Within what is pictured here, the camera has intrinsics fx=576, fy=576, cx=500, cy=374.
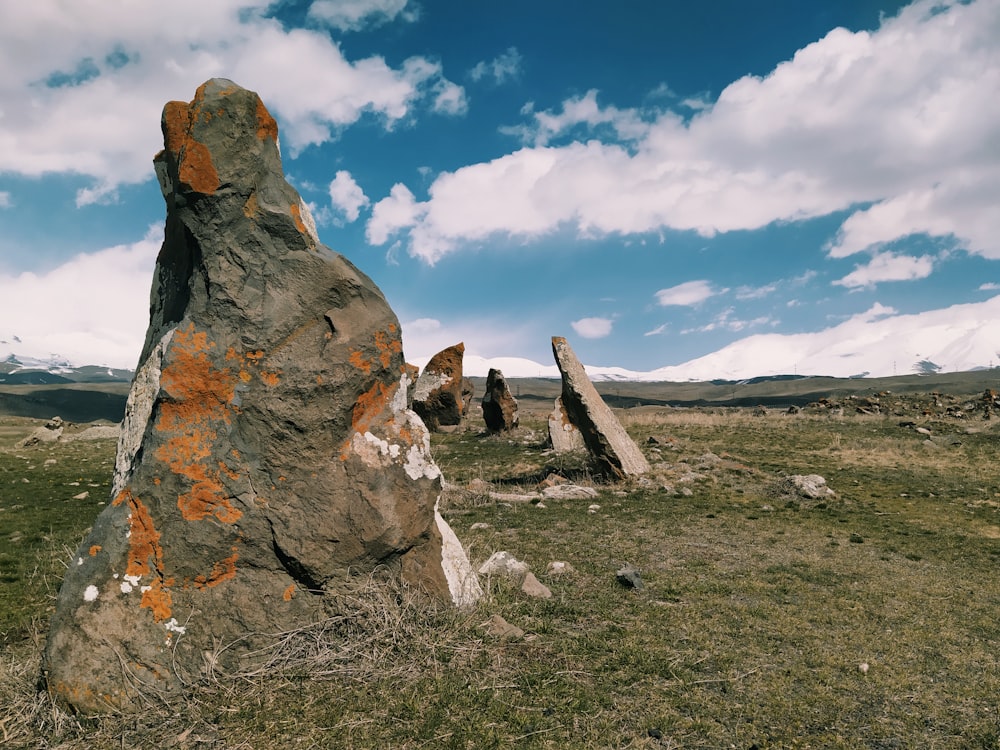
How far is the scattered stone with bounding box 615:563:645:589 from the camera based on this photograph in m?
7.03

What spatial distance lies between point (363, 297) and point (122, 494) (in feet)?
8.46

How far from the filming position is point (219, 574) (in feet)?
15.3

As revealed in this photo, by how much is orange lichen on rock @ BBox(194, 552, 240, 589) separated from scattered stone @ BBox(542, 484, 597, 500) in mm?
8643

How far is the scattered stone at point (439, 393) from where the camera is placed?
91.3 feet

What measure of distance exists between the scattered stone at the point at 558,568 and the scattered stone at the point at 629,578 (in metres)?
0.67

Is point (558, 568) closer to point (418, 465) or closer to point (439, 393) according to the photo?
point (418, 465)

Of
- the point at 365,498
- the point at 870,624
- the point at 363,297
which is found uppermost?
the point at 363,297

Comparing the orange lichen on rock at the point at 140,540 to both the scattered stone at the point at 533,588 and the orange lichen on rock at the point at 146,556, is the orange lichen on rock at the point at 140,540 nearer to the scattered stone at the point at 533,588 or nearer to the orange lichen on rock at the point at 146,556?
the orange lichen on rock at the point at 146,556

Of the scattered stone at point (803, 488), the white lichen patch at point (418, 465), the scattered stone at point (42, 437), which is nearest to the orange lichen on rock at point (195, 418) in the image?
the white lichen patch at point (418, 465)

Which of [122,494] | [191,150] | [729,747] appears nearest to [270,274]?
[191,150]

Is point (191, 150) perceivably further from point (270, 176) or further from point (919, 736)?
point (919, 736)

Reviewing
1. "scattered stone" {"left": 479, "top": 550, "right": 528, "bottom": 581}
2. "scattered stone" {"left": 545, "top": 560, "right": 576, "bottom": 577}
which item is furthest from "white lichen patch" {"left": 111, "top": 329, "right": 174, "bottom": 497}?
"scattered stone" {"left": 545, "top": 560, "right": 576, "bottom": 577}

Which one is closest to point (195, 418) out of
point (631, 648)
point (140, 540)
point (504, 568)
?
point (140, 540)

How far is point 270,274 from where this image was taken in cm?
519
